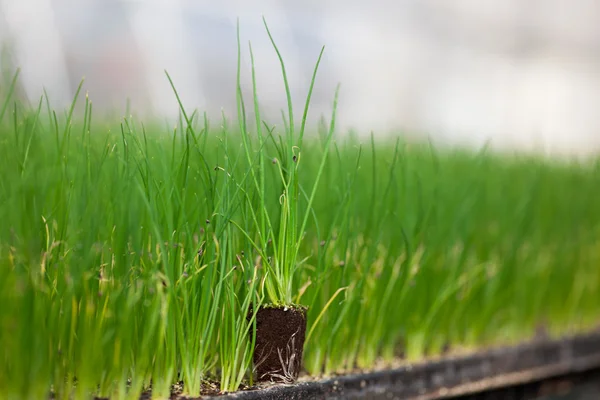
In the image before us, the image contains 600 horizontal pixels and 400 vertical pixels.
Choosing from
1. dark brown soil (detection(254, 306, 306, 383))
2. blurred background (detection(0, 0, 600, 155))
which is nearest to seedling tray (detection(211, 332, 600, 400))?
dark brown soil (detection(254, 306, 306, 383))

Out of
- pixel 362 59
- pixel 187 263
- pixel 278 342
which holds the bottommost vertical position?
pixel 278 342

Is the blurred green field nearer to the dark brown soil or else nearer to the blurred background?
the dark brown soil

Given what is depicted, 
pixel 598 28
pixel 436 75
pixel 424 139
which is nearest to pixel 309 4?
pixel 436 75

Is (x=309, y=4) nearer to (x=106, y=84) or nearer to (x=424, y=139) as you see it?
(x=106, y=84)

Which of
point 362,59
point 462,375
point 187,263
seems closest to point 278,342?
point 187,263

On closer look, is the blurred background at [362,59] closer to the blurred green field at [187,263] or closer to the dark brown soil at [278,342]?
the blurred green field at [187,263]

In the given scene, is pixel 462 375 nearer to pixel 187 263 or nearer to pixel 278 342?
pixel 278 342

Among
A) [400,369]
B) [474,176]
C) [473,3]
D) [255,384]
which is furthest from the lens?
[473,3]
